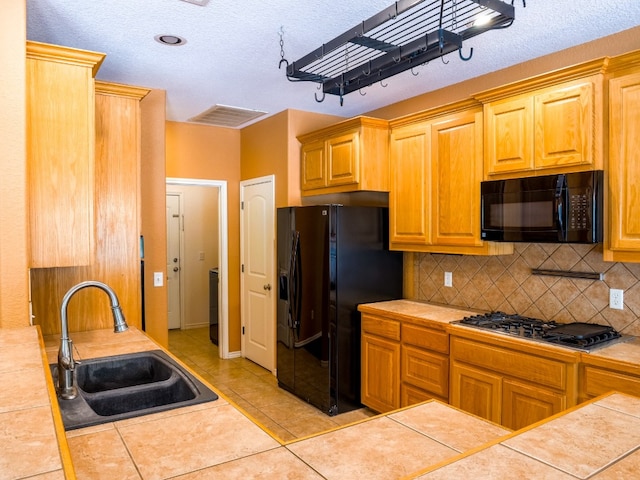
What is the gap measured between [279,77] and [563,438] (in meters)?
3.05

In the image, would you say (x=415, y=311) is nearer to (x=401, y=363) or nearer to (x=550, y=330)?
(x=401, y=363)

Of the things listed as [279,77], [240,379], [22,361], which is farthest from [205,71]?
[240,379]

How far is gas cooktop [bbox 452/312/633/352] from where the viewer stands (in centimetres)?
256

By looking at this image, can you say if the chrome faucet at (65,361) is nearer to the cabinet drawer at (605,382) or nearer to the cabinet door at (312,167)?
the cabinet drawer at (605,382)

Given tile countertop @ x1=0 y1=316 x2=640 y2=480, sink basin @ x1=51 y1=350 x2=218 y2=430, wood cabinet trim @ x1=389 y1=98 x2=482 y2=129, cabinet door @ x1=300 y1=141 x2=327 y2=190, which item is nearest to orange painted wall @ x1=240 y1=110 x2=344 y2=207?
cabinet door @ x1=300 y1=141 x2=327 y2=190

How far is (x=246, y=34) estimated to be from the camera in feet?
9.07

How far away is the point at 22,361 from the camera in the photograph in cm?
146

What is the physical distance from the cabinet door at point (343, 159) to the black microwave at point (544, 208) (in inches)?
44.2

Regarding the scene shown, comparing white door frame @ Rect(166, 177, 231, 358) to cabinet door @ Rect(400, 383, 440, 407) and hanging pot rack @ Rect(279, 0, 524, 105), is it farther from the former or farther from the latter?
hanging pot rack @ Rect(279, 0, 524, 105)

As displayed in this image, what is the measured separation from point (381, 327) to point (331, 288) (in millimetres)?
489

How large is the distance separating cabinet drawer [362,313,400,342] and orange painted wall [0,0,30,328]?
2.37 metres

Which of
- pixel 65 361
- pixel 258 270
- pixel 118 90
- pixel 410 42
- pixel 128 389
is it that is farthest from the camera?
pixel 258 270

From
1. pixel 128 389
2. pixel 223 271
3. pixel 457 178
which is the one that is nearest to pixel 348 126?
pixel 457 178

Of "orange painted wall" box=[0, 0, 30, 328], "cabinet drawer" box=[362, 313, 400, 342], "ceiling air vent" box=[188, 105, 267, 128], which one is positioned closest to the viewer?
"orange painted wall" box=[0, 0, 30, 328]
